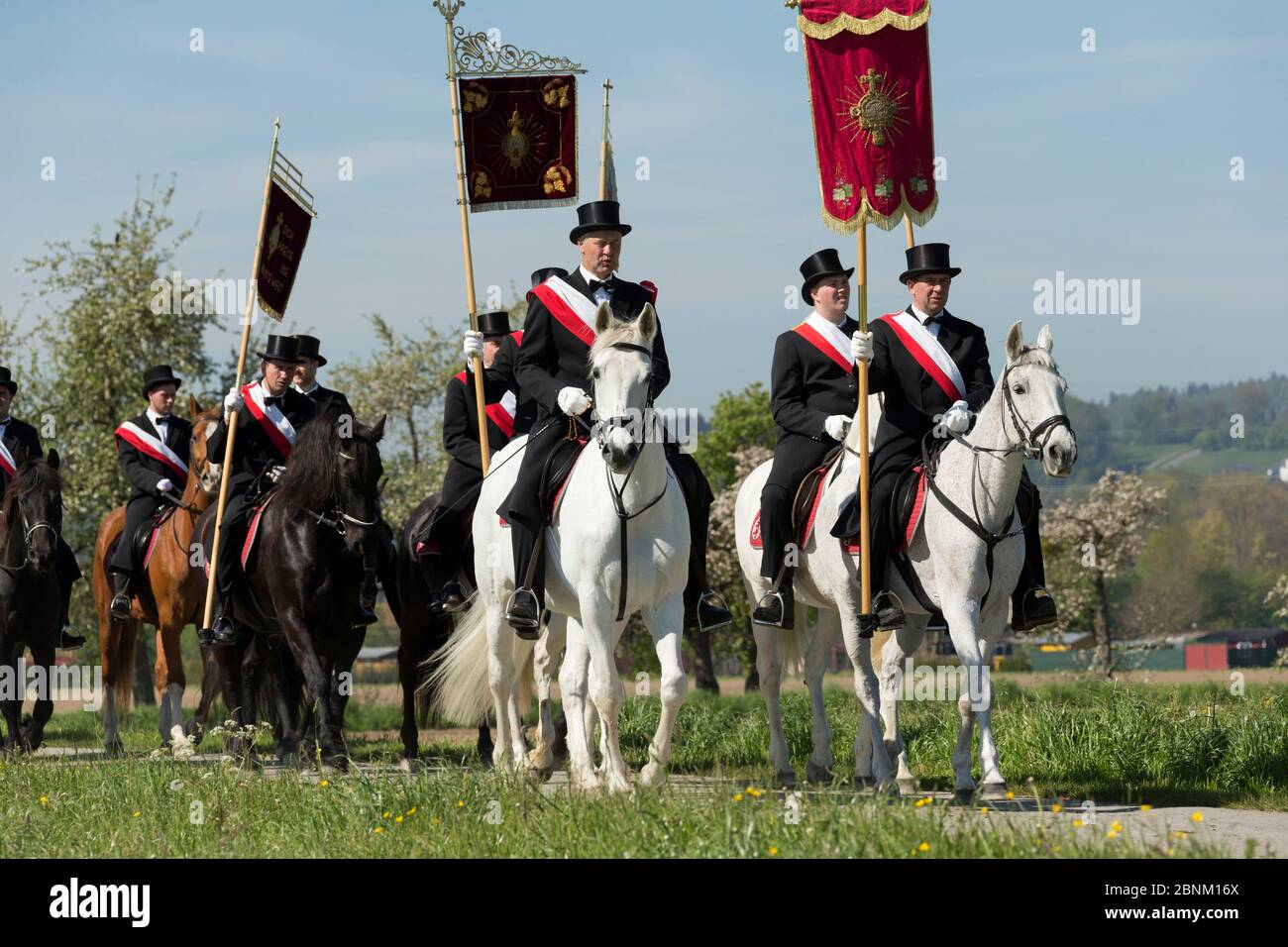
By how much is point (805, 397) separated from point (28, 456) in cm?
832

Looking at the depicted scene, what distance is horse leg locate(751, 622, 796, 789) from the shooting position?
11727mm

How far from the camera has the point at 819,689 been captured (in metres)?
12.1

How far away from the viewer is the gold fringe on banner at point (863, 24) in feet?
37.2

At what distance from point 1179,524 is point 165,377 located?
5486 inches

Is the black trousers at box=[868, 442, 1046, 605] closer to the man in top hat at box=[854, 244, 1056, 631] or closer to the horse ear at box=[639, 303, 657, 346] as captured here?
the man in top hat at box=[854, 244, 1056, 631]

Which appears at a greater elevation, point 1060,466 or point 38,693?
point 1060,466

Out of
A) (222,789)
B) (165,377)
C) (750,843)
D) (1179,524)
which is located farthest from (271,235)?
(1179,524)

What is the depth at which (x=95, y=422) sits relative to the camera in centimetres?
3491

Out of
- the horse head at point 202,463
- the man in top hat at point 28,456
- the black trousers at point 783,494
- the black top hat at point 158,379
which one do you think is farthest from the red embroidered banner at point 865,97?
the man in top hat at point 28,456

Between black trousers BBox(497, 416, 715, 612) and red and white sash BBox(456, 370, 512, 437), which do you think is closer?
black trousers BBox(497, 416, 715, 612)

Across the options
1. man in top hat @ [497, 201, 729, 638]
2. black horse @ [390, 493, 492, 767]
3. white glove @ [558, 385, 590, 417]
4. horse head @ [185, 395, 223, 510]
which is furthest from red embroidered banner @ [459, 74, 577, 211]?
white glove @ [558, 385, 590, 417]

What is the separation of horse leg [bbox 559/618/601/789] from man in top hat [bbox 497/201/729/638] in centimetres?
28

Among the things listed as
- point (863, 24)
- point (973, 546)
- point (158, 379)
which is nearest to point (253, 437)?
point (158, 379)
